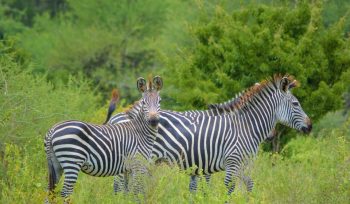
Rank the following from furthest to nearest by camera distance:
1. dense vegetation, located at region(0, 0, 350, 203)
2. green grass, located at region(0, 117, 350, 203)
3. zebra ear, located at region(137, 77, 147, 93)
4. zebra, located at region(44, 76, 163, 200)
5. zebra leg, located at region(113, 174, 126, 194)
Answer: zebra leg, located at region(113, 174, 126, 194)
zebra ear, located at region(137, 77, 147, 93)
dense vegetation, located at region(0, 0, 350, 203)
zebra, located at region(44, 76, 163, 200)
green grass, located at region(0, 117, 350, 203)

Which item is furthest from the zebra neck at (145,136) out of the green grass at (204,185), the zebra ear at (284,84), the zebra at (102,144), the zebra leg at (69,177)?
the zebra ear at (284,84)

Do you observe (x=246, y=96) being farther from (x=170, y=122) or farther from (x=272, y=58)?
(x=272, y=58)

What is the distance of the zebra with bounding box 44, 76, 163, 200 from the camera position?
1130cm

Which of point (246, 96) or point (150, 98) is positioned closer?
point (150, 98)

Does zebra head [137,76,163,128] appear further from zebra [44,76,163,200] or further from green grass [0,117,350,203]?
green grass [0,117,350,203]

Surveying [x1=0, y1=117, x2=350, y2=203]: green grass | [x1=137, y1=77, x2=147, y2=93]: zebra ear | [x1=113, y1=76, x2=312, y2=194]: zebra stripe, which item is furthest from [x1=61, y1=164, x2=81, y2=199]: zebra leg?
[x1=113, y1=76, x2=312, y2=194]: zebra stripe

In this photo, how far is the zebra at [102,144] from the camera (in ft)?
37.1

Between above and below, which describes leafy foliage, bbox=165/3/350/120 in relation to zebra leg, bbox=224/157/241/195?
above

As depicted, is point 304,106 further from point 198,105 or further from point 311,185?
point 311,185

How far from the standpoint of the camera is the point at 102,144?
1170 cm

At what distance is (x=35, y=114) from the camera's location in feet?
45.8

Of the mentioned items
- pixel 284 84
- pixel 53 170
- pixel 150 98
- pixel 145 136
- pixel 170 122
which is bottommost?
pixel 53 170

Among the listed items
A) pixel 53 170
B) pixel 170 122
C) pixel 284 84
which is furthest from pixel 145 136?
pixel 284 84

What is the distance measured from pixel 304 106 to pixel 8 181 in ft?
27.1
